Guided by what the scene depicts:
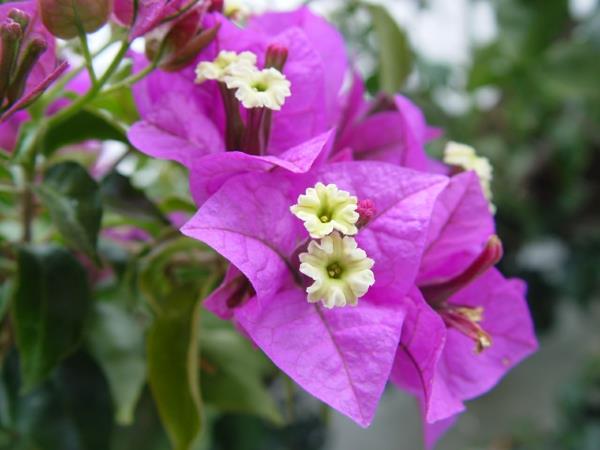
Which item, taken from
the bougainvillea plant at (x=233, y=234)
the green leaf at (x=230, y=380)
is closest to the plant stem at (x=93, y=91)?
the bougainvillea plant at (x=233, y=234)

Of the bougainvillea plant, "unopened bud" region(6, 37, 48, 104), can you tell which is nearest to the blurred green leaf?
the bougainvillea plant

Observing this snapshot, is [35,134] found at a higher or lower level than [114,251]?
higher

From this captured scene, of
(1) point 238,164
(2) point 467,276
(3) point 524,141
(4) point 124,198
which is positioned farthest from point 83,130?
(3) point 524,141

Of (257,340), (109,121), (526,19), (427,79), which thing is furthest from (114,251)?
(526,19)

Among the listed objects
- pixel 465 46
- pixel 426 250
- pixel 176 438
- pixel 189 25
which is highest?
pixel 189 25

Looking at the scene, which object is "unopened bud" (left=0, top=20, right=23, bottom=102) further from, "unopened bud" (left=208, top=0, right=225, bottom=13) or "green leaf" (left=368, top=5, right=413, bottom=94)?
"green leaf" (left=368, top=5, right=413, bottom=94)

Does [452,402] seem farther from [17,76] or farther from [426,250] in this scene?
[17,76]

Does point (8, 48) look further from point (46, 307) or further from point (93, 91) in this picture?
point (46, 307)

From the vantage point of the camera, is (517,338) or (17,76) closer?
(17,76)
